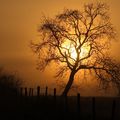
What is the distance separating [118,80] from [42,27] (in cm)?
924

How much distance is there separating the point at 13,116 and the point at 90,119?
3712mm

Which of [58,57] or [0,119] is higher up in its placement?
[58,57]

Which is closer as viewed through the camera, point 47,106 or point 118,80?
point 47,106

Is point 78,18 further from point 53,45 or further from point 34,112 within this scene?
point 34,112

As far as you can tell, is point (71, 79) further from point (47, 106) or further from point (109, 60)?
point (47, 106)

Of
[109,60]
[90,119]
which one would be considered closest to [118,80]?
[109,60]

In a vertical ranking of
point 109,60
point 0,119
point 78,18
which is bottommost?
point 0,119

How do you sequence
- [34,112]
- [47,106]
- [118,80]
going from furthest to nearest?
[118,80] < [47,106] < [34,112]

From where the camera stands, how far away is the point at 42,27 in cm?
5506

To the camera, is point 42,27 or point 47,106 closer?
point 47,106

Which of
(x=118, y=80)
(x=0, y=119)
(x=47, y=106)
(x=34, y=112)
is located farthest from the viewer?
(x=118, y=80)

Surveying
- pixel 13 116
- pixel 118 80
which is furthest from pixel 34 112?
pixel 118 80

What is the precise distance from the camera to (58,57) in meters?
55.3

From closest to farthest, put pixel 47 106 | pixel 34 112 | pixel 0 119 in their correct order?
pixel 0 119 < pixel 34 112 < pixel 47 106
